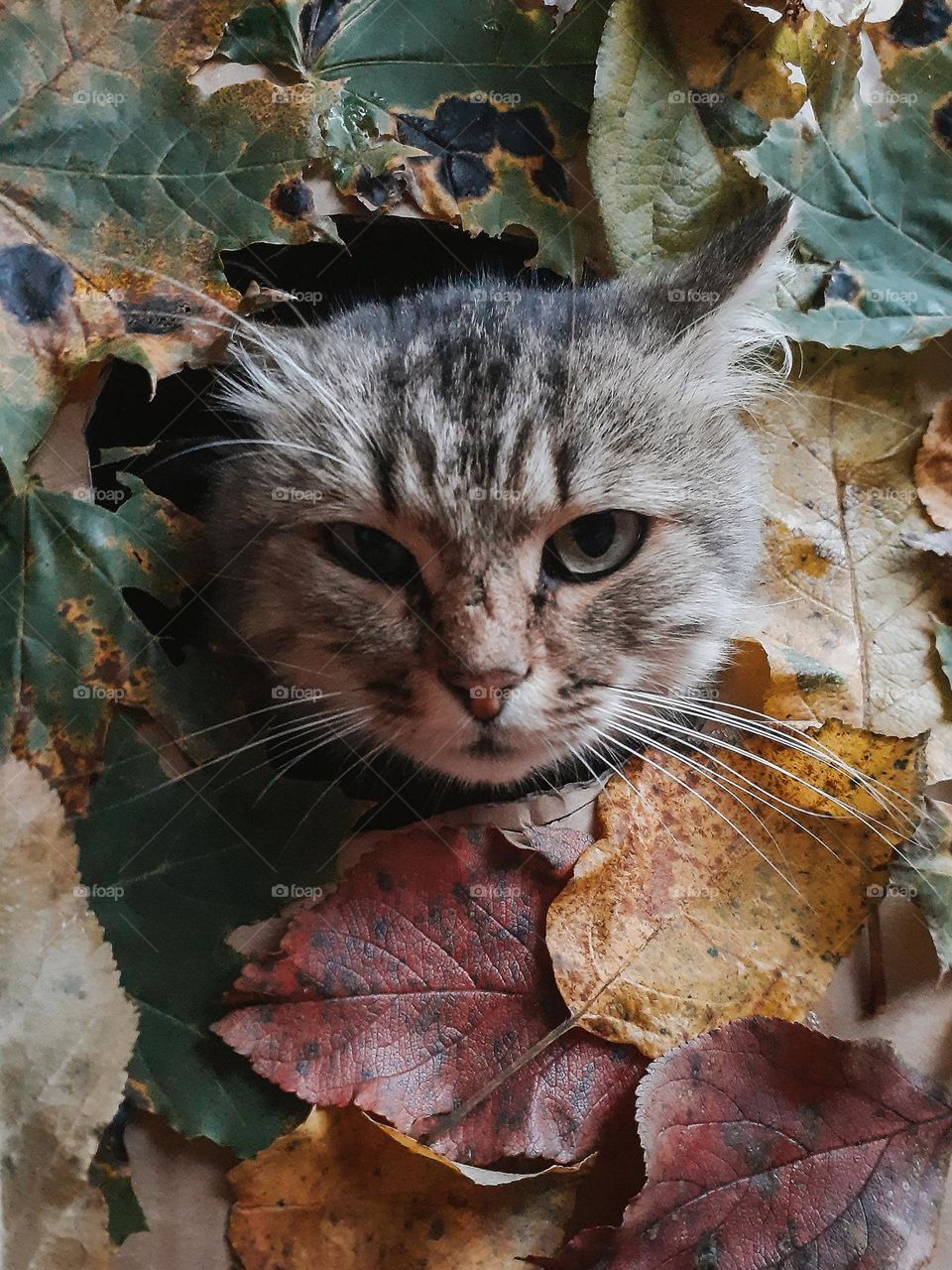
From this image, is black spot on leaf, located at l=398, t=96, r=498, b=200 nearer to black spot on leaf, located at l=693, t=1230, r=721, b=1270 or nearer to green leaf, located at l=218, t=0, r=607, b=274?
green leaf, located at l=218, t=0, r=607, b=274

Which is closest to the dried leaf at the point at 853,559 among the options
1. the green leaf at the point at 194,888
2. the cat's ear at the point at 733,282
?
the cat's ear at the point at 733,282

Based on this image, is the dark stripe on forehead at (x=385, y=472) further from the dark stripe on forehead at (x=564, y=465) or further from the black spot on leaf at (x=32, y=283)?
the black spot on leaf at (x=32, y=283)

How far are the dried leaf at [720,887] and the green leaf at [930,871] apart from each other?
0.02 meters

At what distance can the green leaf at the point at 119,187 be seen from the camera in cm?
102

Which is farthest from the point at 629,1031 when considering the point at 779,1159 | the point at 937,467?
the point at 937,467

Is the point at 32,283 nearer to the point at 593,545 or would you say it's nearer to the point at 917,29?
the point at 593,545

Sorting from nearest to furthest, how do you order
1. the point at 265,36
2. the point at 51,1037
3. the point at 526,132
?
1. the point at 51,1037
2. the point at 265,36
3. the point at 526,132

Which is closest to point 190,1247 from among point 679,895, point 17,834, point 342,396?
point 17,834

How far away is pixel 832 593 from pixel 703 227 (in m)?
0.47

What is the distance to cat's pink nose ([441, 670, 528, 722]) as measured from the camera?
1028 millimetres

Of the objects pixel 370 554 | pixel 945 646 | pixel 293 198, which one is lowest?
pixel 945 646

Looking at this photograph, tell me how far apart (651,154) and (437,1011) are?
0.96 meters

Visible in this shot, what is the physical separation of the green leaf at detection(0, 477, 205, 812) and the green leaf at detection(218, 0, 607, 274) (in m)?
0.45

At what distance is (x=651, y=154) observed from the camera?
4.07ft
